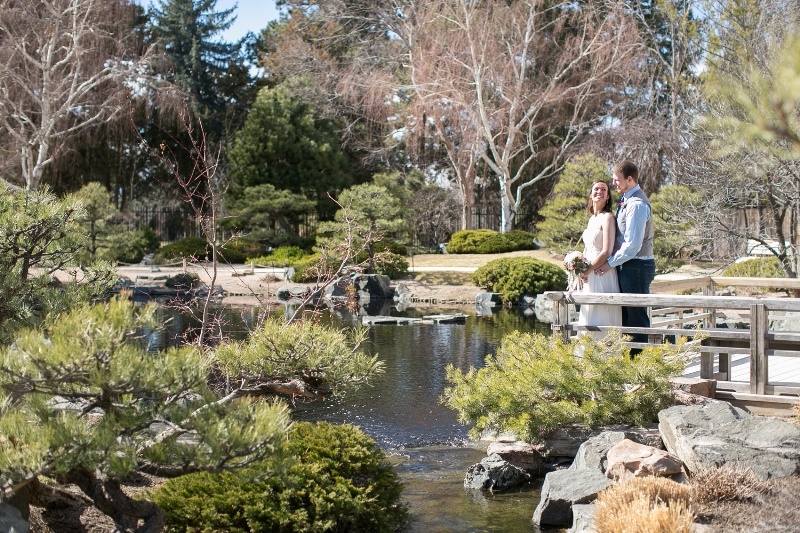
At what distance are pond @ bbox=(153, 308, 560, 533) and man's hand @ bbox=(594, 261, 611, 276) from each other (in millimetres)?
1782

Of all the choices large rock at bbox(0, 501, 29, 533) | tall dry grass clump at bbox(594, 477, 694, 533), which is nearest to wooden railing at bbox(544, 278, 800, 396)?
tall dry grass clump at bbox(594, 477, 694, 533)

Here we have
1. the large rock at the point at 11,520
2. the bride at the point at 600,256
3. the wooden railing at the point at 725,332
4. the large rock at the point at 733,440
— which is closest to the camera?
the large rock at the point at 11,520

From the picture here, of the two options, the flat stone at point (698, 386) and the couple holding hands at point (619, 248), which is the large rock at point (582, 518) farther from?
the couple holding hands at point (619, 248)

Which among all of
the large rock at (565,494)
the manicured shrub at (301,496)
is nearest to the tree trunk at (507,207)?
the large rock at (565,494)

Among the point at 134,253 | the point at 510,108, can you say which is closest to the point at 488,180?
the point at 510,108

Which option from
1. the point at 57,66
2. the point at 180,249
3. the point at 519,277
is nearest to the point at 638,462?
the point at 519,277

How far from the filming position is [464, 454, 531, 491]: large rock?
19.4ft

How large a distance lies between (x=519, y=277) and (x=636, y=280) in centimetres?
1426

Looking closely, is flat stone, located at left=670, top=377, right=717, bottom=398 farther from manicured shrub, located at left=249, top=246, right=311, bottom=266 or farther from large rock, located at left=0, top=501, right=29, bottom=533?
manicured shrub, located at left=249, top=246, right=311, bottom=266

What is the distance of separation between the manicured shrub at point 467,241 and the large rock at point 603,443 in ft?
70.3

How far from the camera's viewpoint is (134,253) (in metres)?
28.1

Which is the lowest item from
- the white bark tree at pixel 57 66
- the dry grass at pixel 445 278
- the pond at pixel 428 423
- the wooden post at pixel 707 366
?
the pond at pixel 428 423

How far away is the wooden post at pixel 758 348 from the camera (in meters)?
6.13

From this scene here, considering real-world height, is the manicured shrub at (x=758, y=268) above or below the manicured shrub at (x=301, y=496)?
above
